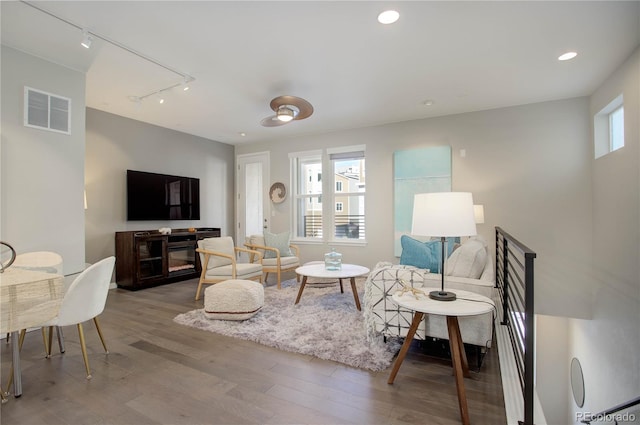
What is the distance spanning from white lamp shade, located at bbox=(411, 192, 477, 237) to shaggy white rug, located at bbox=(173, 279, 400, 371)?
109cm

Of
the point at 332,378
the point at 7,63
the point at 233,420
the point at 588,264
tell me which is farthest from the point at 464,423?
the point at 7,63

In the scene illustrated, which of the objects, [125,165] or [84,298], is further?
[125,165]

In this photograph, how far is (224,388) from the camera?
1974mm

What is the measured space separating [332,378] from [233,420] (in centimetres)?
70

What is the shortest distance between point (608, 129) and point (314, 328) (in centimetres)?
425

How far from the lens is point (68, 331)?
296cm

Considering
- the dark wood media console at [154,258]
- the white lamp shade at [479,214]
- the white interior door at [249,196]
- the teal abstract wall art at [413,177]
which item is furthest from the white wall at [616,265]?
the dark wood media console at [154,258]

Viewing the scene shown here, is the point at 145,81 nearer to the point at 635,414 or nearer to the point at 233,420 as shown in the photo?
the point at 233,420

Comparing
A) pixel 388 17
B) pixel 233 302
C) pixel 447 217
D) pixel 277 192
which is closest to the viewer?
pixel 447 217

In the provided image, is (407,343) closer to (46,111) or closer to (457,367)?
(457,367)

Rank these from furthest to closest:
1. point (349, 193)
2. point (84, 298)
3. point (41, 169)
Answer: point (349, 193) → point (41, 169) → point (84, 298)

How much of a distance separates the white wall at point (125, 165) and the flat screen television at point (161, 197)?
0.44ft

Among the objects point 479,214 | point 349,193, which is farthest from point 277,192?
point 479,214

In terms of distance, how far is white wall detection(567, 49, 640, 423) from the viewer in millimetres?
2801
